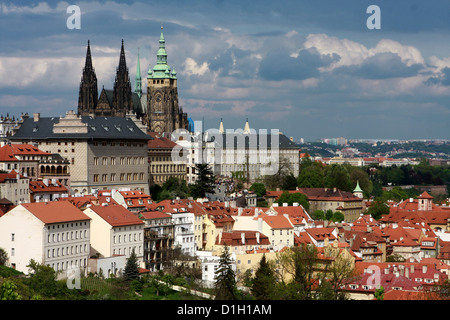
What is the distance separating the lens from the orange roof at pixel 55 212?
219 feet

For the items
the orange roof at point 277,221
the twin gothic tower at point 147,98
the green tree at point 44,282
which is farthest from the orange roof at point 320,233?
the twin gothic tower at point 147,98

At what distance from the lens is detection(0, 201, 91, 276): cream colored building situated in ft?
215

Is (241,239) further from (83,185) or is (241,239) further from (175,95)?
(175,95)

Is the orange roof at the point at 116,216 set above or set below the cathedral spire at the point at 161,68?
below

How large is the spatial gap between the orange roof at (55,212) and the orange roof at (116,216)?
Answer: 208cm

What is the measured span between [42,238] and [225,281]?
1177 cm

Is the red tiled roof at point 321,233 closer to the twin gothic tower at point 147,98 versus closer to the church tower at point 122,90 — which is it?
the twin gothic tower at point 147,98

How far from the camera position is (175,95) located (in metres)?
171

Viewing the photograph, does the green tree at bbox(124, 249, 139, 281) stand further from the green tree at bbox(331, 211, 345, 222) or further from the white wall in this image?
the green tree at bbox(331, 211, 345, 222)

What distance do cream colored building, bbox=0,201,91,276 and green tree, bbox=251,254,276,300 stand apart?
1148 cm

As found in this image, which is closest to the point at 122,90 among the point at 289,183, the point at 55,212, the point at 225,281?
the point at 289,183

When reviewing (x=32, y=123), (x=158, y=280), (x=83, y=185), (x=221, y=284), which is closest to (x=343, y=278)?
(x=221, y=284)

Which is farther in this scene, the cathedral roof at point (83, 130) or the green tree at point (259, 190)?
the green tree at point (259, 190)

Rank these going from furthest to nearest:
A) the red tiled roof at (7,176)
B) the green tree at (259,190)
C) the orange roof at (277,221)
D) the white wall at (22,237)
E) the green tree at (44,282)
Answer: the green tree at (259,190) < the orange roof at (277,221) < the red tiled roof at (7,176) < the white wall at (22,237) < the green tree at (44,282)
